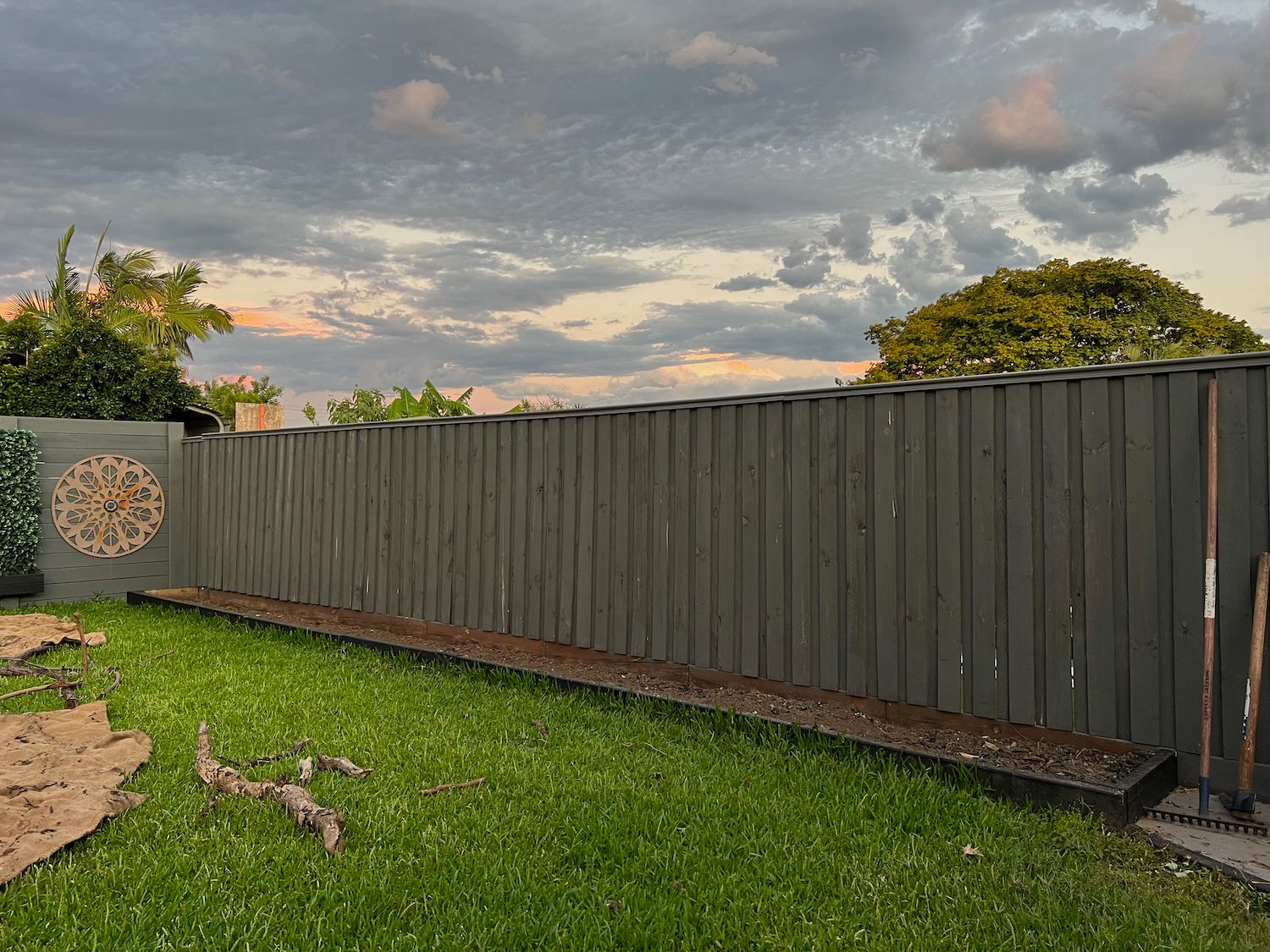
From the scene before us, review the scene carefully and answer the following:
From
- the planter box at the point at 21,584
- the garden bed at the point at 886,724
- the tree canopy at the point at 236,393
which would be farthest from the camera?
the tree canopy at the point at 236,393

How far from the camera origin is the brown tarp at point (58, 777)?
2709mm

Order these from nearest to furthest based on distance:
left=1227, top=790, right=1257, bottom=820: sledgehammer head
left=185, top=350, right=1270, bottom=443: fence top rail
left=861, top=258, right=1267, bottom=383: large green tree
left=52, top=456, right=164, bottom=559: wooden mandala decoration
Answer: left=1227, top=790, right=1257, bottom=820: sledgehammer head
left=185, top=350, right=1270, bottom=443: fence top rail
left=52, top=456, right=164, bottom=559: wooden mandala decoration
left=861, top=258, right=1267, bottom=383: large green tree

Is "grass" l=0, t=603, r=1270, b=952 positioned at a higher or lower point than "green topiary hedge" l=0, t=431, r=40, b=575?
lower

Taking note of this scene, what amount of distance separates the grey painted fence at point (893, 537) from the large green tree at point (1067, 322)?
19848 millimetres

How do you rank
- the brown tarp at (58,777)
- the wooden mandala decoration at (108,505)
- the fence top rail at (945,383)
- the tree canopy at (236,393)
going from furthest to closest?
the tree canopy at (236,393) → the wooden mandala decoration at (108,505) → the fence top rail at (945,383) → the brown tarp at (58,777)

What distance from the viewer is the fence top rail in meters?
3.34

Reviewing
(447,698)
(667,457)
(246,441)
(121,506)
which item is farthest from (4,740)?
(121,506)

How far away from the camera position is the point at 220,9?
8555 millimetres

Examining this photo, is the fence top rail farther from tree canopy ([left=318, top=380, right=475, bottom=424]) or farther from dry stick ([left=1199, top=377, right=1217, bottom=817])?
tree canopy ([left=318, top=380, right=475, bottom=424])

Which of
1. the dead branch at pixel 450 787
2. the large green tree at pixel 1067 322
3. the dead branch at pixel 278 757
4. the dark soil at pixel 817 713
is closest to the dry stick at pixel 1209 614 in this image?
the dark soil at pixel 817 713

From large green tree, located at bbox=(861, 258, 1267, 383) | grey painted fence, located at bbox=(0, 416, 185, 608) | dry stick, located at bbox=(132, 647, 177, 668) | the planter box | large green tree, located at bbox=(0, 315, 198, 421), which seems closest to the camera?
dry stick, located at bbox=(132, 647, 177, 668)

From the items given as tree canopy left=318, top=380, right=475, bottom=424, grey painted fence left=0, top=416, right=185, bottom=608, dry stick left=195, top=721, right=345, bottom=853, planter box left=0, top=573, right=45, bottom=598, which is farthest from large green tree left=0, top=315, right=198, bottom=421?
dry stick left=195, top=721, right=345, bottom=853

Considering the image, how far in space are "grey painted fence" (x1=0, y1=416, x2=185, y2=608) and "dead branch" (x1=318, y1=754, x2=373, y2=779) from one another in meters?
6.62

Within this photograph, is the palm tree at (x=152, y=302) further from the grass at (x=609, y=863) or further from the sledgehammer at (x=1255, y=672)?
the sledgehammer at (x=1255, y=672)
